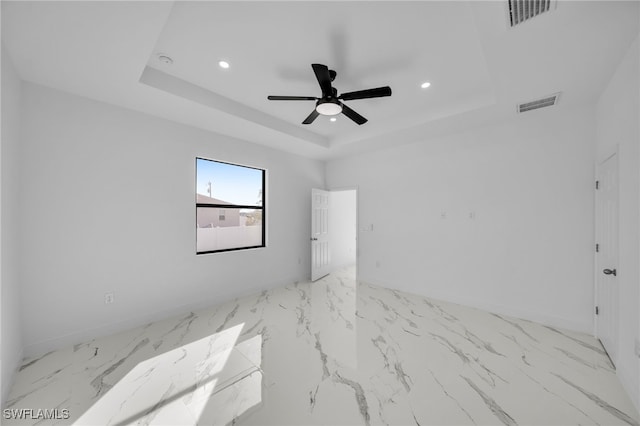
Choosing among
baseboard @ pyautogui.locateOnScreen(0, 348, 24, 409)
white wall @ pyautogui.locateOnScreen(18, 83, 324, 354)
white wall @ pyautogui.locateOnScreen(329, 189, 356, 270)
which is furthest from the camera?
white wall @ pyautogui.locateOnScreen(329, 189, 356, 270)

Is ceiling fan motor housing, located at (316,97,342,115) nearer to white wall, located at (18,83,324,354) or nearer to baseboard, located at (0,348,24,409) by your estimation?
white wall, located at (18,83,324,354)

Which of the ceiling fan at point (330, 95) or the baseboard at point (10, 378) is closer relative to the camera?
the baseboard at point (10, 378)

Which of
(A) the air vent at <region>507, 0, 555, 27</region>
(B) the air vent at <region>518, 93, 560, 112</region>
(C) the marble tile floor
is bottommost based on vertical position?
(C) the marble tile floor

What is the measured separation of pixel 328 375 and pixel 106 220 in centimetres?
283

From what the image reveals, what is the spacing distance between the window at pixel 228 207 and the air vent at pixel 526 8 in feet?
11.7

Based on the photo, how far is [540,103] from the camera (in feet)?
8.72

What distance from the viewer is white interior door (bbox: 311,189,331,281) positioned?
4766 millimetres

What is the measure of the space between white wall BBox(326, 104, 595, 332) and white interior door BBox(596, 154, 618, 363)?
0.17 m

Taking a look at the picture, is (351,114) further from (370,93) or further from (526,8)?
(526,8)

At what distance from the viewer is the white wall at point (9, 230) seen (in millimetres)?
1768

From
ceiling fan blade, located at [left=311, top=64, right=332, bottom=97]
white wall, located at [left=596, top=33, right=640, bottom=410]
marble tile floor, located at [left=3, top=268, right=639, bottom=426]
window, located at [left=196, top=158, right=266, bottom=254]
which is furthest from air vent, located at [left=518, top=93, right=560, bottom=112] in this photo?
window, located at [left=196, top=158, right=266, bottom=254]

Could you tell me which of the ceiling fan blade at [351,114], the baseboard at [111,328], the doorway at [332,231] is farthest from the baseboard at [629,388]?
the baseboard at [111,328]

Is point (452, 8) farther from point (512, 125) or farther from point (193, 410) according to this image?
point (193, 410)

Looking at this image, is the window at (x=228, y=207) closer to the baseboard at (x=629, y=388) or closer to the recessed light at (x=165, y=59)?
the recessed light at (x=165, y=59)
